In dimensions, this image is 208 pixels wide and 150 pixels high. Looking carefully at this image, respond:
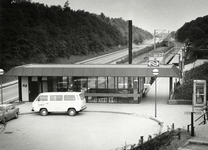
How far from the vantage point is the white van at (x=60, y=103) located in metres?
15.4

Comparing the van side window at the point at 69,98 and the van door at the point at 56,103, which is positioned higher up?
the van side window at the point at 69,98

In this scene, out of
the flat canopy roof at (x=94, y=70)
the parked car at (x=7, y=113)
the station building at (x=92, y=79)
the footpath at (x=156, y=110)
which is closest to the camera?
the footpath at (x=156, y=110)

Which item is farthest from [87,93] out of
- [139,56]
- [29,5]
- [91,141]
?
[139,56]

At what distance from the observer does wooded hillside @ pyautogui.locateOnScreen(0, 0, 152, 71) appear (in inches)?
401

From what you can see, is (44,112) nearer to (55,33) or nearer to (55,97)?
(55,97)

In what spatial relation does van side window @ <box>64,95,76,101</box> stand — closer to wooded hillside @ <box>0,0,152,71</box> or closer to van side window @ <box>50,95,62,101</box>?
van side window @ <box>50,95,62,101</box>

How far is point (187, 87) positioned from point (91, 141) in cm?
961

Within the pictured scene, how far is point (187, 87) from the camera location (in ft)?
61.1

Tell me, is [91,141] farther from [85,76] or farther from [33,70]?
[33,70]

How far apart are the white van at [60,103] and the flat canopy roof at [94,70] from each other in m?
3.50

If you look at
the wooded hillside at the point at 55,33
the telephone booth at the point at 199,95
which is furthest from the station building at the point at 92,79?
the telephone booth at the point at 199,95

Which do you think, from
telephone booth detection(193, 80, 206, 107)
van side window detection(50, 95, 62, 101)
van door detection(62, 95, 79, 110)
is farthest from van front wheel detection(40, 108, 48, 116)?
telephone booth detection(193, 80, 206, 107)

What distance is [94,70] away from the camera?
18984 millimetres

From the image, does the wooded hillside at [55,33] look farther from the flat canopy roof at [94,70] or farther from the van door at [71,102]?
the van door at [71,102]
